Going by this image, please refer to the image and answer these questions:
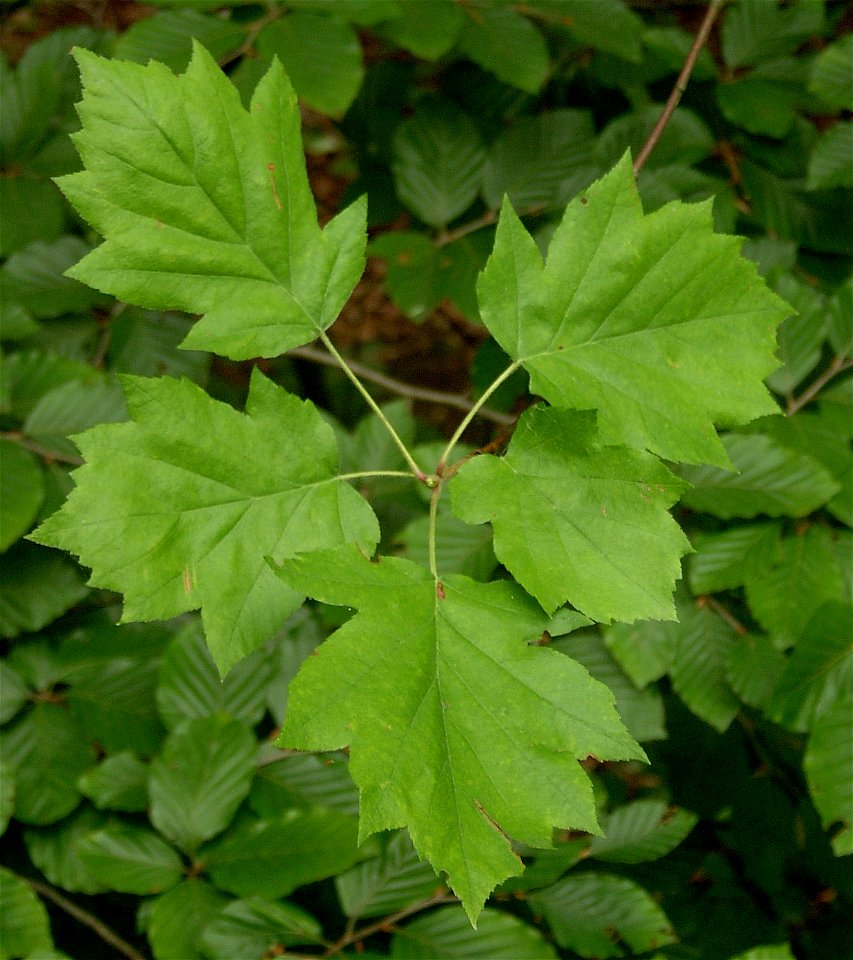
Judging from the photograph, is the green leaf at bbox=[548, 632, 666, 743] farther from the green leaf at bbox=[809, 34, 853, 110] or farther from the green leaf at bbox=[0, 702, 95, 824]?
the green leaf at bbox=[809, 34, 853, 110]

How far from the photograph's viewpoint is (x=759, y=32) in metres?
1.89

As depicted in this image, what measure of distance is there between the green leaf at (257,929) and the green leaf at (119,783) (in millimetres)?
240

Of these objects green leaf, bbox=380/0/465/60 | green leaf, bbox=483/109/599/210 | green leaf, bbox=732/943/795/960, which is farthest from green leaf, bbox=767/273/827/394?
green leaf, bbox=732/943/795/960

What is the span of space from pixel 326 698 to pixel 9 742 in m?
0.94

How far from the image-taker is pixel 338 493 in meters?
0.96

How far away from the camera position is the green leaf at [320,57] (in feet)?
5.07

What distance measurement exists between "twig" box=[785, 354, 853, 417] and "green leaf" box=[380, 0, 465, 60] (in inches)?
35.5

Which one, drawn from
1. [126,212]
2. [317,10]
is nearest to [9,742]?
[126,212]

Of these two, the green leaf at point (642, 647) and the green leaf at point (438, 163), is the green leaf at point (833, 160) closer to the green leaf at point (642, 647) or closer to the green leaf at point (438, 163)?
the green leaf at point (438, 163)

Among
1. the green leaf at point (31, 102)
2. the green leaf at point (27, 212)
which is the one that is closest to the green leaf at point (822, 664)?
the green leaf at point (27, 212)

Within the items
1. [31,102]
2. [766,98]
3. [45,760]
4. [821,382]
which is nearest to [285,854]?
[45,760]

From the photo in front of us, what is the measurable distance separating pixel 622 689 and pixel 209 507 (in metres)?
0.87

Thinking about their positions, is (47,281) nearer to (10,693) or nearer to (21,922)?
(10,693)

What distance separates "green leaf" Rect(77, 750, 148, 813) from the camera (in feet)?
4.61
